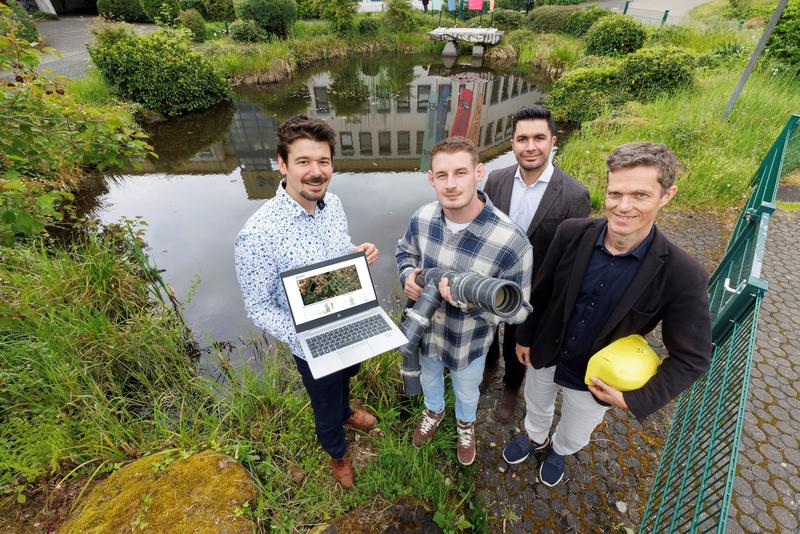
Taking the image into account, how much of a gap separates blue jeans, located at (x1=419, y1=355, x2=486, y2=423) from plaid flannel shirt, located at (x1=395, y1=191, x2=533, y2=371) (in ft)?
0.31

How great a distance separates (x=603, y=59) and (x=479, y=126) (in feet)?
15.8

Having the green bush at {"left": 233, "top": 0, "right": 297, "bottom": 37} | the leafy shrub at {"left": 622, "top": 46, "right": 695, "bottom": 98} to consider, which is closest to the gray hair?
the leafy shrub at {"left": 622, "top": 46, "right": 695, "bottom": 98}

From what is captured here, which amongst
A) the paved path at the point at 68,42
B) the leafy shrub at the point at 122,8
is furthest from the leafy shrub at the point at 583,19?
the leafy shrub at the point at 122,8

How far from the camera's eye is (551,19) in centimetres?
1750

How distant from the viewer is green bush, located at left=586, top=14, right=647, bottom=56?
11375mm

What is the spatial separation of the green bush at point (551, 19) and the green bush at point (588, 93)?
1048 cm

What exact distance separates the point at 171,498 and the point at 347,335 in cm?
154

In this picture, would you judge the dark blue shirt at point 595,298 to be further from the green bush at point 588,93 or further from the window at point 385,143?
the green bush at point 588,93

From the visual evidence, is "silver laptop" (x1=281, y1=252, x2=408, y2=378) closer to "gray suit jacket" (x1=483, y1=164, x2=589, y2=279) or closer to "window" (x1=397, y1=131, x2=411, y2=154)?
"gray suit jacket" (x1=483, y1=164, x2=589, y2=279)

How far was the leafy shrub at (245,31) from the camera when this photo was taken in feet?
48.5

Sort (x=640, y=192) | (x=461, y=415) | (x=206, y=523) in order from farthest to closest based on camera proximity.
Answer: (x=461, y=415) < (x=206, y=523) < (x=640, y=192)

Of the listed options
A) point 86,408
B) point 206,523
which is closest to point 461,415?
point 206,523

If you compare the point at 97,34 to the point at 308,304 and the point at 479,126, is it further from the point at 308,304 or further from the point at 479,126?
the point at 308,304

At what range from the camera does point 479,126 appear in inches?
423
